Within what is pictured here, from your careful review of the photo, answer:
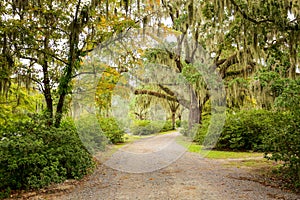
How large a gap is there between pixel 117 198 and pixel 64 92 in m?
3.73

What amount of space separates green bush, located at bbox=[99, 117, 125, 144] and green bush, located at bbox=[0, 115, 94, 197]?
6.32m

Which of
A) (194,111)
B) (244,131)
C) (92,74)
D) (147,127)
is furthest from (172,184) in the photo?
(147,127)

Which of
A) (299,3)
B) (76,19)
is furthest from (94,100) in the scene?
(299,3)

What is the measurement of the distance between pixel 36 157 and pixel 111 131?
27.6 feet

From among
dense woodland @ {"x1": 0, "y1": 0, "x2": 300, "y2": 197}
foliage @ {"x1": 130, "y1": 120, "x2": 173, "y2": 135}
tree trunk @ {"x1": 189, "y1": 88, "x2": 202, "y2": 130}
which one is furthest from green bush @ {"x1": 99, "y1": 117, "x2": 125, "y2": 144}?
foliage @ {"x1": 130, "y1": 120, "x2": 173, "y2": 135}

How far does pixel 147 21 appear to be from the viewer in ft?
27.5

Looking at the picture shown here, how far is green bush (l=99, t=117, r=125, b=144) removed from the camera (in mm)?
12555

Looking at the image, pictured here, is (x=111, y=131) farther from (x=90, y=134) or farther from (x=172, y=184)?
(x=172, y=184)

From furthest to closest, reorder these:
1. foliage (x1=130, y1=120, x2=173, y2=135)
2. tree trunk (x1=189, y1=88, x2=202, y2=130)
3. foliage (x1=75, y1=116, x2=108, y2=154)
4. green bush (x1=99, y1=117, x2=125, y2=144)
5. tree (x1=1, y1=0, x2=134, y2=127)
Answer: foliage (x1=130, y1=120, x2=173, y2=135)
tree trunk (x1=189, y1=88, x2=202, y2=130)
green bush (x1=99, y1=117, x2=125, y2=144)
foliage (x1=75, y1=116, x2=108, y2=154)
tree (x1=1, y1=0, x2=134, y2=127)

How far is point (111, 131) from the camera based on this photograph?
43.6 ft

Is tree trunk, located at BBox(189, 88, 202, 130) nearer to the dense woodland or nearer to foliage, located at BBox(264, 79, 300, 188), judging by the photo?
the dense woodland

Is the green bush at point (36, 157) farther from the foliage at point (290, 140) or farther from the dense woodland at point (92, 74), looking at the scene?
the foliage at point (290, 140)

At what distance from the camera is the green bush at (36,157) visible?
4770 millimetres

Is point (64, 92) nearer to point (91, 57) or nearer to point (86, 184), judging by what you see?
point (91, 57)
